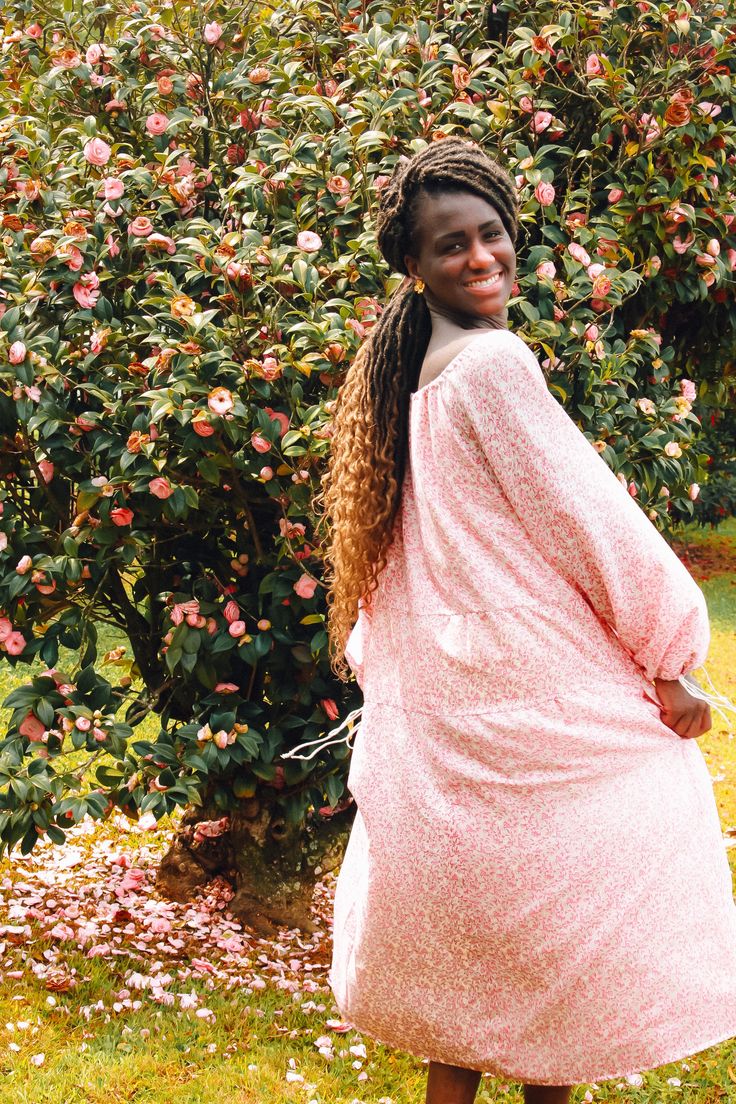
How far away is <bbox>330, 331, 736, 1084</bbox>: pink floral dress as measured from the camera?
194 centimetres

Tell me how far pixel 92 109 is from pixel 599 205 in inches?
70.5

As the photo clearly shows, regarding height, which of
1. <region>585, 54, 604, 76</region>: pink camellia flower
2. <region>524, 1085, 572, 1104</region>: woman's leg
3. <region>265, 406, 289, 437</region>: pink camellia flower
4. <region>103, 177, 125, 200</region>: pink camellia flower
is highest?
<region>585, 54, 604, 76</region>: pink camellia flower

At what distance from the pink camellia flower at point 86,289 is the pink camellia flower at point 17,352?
9.8 inches

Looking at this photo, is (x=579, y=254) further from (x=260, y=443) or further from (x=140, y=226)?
(x=140, y=226)

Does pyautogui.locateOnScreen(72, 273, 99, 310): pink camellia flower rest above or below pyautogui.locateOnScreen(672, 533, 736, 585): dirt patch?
above

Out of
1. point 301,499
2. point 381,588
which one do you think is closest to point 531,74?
point 301,499

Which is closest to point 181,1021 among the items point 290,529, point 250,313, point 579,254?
point 290,529

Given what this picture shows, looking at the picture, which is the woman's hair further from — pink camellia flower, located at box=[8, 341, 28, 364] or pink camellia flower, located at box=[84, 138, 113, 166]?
pink camellia flower, located at box=[84, 138, 113, 166]

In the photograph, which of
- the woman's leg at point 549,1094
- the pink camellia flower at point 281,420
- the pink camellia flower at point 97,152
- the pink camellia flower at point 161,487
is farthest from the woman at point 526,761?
the pink camellia flower at point 97,152

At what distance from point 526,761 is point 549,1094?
0.71 metres

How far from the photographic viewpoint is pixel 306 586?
3266 mm

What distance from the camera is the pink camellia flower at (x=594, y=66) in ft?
12.0

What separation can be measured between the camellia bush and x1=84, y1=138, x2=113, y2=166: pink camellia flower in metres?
0.01

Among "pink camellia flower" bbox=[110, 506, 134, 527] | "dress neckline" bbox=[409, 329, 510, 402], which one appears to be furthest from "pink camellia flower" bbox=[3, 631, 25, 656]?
"dress neckline" bbox=[409, 329, 510, 402]
